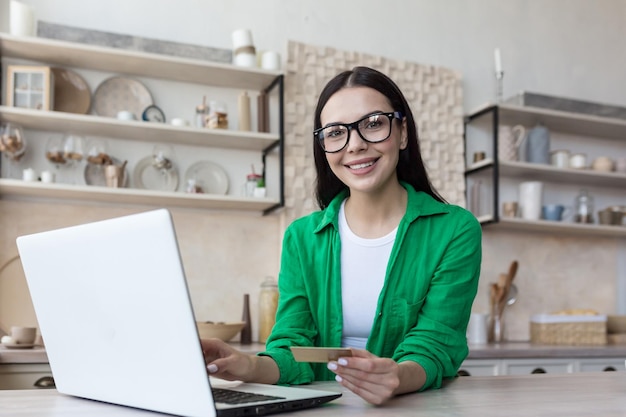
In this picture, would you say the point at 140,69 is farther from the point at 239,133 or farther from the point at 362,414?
the point at 362,414

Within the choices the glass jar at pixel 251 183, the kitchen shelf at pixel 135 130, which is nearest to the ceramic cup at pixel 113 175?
the kitchen shelf at pixel 135 130

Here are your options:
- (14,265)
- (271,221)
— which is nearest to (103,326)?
(14,265)

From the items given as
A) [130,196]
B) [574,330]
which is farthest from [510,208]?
[130,196]

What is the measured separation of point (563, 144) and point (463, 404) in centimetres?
326

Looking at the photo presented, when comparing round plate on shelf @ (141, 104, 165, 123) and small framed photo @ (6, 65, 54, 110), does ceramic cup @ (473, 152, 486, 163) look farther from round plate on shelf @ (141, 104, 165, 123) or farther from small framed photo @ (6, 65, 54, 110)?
small framed photo @ (6, 65, 54, 110)

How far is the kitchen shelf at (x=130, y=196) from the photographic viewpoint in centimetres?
283

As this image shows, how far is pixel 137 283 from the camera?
88 centimetres

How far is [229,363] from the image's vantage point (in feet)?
3.90

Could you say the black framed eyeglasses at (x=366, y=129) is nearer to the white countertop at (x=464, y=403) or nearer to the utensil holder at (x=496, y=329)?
the white countertop at (x=464, y=403)

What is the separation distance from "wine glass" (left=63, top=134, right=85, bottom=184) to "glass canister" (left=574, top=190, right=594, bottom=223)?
8.54 feet

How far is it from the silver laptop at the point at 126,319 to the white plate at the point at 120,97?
7.12 feet

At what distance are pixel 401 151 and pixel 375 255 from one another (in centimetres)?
27

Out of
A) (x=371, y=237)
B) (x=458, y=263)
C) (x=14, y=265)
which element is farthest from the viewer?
(x=14, y=265)

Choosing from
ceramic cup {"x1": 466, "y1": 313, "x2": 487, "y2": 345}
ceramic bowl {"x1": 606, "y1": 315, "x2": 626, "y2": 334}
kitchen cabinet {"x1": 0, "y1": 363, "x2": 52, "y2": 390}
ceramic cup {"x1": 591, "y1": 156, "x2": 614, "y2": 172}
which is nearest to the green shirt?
kitchen cabinet {"x1": 0, "y1": 363, "x2": 52, "y2": 390}
